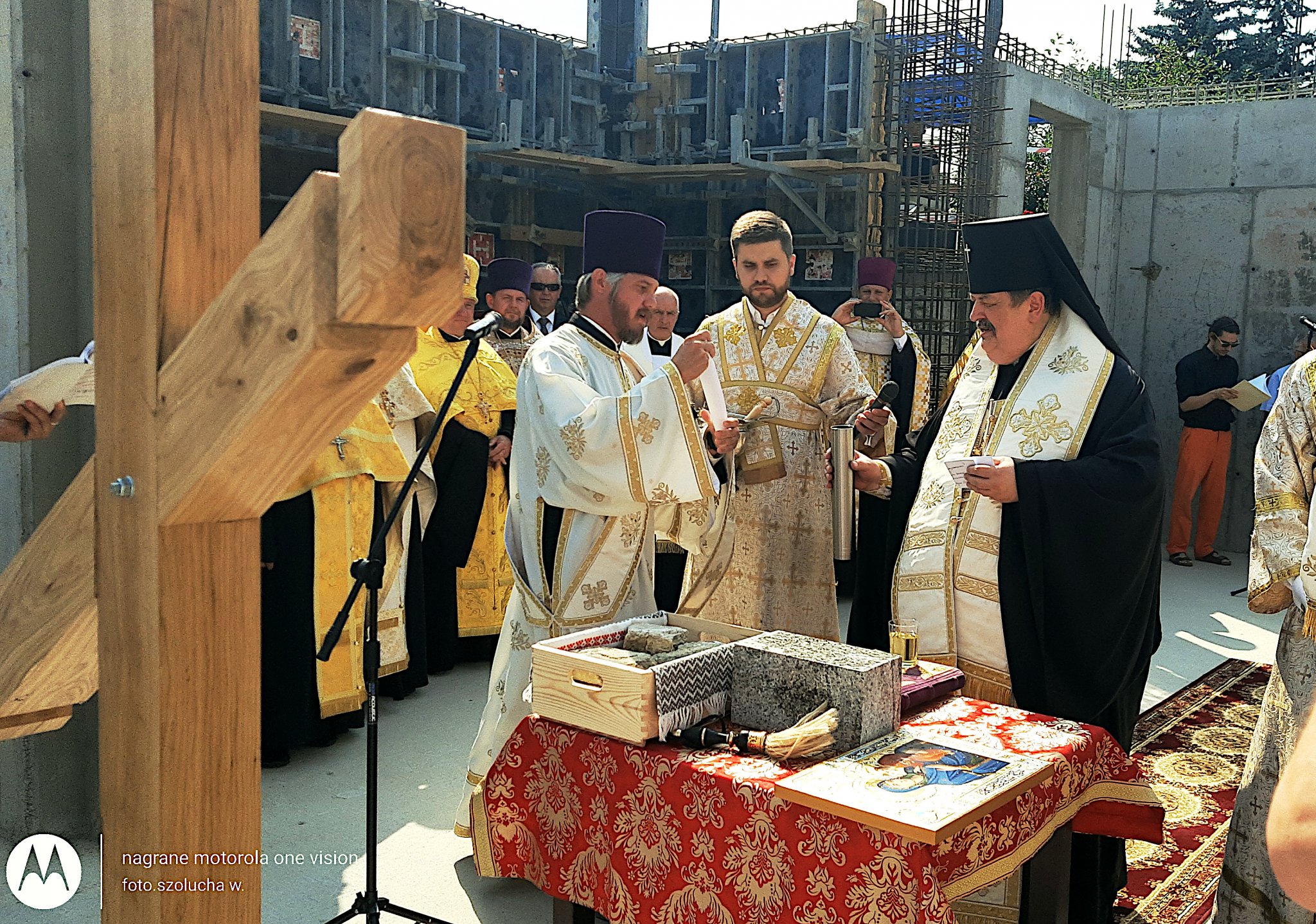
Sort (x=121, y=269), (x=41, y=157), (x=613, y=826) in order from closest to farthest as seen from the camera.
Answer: (x=121, y=269), (x=613, y=826), (x=41, y=157)

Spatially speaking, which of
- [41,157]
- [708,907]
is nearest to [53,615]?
[708,907]

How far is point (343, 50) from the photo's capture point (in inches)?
470

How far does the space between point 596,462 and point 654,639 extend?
0.86m

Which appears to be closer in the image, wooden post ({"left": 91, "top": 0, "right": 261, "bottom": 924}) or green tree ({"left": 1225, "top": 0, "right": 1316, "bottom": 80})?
wooden post ({"left": 91, "top": 0, "right": 261, "bottom": 924})

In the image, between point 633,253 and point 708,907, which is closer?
point 708,907

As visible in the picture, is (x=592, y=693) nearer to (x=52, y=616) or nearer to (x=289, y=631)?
(x=52, y=616)

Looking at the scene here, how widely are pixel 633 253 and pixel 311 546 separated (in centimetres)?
192

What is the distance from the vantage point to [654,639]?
2.62 m

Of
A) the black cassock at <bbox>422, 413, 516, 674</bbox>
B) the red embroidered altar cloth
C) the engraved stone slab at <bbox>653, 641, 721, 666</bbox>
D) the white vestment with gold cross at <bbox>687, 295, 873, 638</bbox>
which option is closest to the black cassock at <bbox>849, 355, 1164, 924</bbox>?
the red embroidered altar cloth

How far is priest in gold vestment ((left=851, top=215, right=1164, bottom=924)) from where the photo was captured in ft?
10.2

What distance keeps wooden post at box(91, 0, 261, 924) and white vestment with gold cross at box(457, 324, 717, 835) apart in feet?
7.49

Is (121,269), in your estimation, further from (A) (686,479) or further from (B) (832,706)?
(A) (686,479)

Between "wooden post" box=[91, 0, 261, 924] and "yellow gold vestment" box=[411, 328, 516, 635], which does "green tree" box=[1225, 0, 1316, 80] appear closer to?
"yellow gold vestment" box=[411, 328, 516, 635]

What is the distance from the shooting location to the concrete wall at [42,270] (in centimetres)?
310
